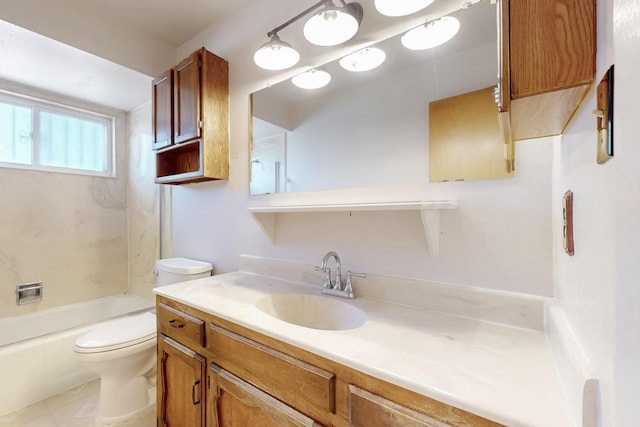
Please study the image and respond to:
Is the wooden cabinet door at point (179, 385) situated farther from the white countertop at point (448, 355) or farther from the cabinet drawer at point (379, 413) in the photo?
the cabinet drawer at point (379, 413)

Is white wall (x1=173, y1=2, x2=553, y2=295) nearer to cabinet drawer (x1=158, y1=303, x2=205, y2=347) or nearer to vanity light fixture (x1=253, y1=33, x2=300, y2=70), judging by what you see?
vanity light fixture (x1=253, y1=33, x2=300, y2=70)

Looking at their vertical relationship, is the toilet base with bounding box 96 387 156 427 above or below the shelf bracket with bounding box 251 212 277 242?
below

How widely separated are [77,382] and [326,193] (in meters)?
2.20

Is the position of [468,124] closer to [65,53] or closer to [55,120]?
[65,53]

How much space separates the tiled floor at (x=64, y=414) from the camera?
1.56 metres

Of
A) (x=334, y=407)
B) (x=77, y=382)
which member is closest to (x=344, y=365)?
(x=334, y=407)

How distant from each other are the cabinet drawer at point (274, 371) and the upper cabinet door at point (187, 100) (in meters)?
1.26

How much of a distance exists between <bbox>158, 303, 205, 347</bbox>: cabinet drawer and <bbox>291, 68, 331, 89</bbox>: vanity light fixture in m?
→ 1.25

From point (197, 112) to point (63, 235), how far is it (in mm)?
1939

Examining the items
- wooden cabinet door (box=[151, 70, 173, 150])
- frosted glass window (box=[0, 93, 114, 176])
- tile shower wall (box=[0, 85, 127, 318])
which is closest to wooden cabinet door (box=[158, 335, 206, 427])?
wooden cabinet door (box=[151, 70, 173, 150])

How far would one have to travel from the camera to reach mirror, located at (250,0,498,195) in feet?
3.35

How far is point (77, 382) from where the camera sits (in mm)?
1896

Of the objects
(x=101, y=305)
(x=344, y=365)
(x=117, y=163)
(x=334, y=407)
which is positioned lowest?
(x=101, y=305)

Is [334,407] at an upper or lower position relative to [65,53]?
lower
